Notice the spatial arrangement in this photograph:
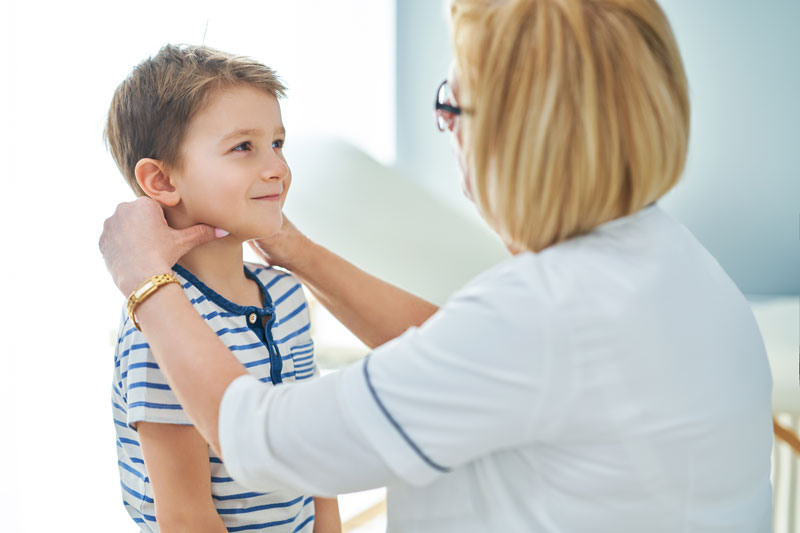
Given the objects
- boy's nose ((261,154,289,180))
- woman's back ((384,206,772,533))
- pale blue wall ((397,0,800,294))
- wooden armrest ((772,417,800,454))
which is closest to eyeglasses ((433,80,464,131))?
woman's back ((384,206,772,533))

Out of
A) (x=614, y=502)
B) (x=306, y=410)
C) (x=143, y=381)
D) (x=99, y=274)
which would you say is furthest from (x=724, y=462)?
(x=99, y=274)

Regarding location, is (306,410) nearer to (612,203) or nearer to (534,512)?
(534,512)

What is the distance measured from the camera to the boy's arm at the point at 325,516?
124 cm

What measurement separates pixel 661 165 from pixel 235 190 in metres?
0.60

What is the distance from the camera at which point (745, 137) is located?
2.15 m

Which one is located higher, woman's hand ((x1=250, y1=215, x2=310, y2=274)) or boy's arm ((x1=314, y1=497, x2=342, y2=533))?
woman's hand ((x1=250, y1=215, x2=310, y2=274))

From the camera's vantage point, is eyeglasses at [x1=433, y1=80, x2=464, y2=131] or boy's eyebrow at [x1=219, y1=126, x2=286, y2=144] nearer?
eyeglasses at [x1=433, y1=80, x2=464, y2=131]

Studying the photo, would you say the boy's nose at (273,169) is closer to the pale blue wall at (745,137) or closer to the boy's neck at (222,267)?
the boy's neck at (222,267)

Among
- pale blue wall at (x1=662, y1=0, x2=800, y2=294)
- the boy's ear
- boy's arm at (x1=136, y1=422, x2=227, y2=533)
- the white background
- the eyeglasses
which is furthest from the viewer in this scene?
pale blue wall at (x1=662, y1=0, x2=800, y2=294)

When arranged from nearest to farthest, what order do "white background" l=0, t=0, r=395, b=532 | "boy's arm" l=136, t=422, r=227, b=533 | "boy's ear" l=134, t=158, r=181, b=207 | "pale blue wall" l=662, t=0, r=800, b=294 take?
"boy's arm" l=136, t=422, r=227, b=533 → "boy's ear" l=134, t=158, r=181, b=207 → "white background" l=0, t=0, r=395, b=532 → "pale blue wall" l=662, t=0, r=800, b=294

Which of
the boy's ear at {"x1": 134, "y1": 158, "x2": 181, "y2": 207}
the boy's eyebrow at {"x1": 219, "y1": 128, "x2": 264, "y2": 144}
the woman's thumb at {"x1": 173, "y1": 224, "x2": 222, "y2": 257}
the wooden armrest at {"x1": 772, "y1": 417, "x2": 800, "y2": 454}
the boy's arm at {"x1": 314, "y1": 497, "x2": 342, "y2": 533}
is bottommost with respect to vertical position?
the boy's arm at {"x1": 314, "y1": 497, "x2": 342, "y2": 533}

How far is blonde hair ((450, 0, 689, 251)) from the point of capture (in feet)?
2.39

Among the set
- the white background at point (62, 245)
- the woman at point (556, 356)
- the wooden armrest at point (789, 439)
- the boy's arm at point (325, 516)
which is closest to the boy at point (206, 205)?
the boy's arm at point (325, 516)

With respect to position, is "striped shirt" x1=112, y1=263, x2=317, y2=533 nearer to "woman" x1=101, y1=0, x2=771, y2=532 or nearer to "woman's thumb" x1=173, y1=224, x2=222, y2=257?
"woman's thumb" x1=173, y1=224, x2=222, y2=257
